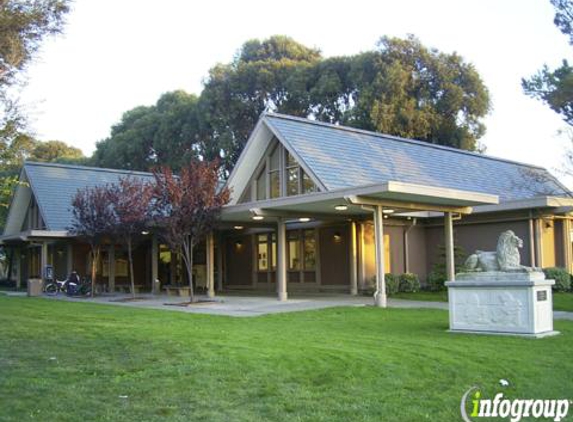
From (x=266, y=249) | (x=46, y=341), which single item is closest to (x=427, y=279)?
(x=266, y=249)

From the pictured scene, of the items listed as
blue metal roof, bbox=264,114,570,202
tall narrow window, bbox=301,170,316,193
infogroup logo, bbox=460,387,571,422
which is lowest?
infogroup logo, bbox=460,387,571,422

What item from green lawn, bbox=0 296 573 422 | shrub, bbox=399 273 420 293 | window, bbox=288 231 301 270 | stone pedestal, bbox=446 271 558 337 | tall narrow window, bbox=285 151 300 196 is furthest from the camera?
window, bbox=288 231 301 270

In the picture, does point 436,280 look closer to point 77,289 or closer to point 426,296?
point 426,296

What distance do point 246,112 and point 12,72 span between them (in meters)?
32.2

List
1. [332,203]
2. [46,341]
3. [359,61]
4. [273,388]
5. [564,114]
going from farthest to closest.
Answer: [359,61], [332,203], [564,114], [46,341], [273,388]

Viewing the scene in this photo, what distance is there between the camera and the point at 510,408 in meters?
6.48

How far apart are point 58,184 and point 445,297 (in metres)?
18.7

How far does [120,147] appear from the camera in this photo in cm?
4772

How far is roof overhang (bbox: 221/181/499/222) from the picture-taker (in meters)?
16.7

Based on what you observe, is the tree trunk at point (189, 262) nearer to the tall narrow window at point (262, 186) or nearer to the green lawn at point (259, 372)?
the tall narrow window at point (262, 186)

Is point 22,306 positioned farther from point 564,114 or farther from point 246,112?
point 246,112

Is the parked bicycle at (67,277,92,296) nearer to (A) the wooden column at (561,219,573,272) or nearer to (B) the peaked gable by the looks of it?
(B) the peaked gable

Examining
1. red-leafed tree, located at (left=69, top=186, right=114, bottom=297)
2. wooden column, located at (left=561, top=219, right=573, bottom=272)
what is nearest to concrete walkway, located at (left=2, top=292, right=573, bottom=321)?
red-leafed tree, located at (left=69, top=186, right=114, bottom=297)

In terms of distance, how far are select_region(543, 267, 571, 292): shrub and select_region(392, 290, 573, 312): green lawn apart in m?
0.35
